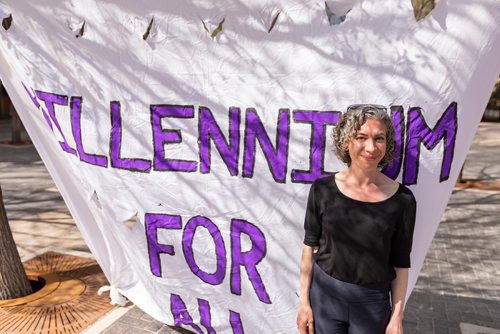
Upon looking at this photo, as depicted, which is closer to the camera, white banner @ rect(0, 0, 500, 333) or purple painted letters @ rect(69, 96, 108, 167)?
white banner @ rect(0, 0, 500, 333)

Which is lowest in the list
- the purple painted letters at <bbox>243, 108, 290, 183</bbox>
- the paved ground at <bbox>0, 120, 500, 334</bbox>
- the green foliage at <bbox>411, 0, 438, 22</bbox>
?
the paved ground at <bbox>0, 120, 500, 334</bbox>

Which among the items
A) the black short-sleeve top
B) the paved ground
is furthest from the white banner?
the paved ground

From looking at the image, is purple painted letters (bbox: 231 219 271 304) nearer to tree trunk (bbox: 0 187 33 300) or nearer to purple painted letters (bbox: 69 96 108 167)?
purple painted letters (bbox: 69 96 108 167)

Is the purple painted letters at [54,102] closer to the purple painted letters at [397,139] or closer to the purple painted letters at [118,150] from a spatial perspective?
the purple painted letters at [118,150]

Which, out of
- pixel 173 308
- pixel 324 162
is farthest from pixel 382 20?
pixel 173 308

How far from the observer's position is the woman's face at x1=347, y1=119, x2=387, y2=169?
2.06m

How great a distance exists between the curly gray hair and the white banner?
0.57 m

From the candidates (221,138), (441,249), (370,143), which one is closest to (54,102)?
(221,138)

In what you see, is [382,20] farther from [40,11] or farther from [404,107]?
[40,11]

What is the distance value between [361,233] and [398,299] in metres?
0.44

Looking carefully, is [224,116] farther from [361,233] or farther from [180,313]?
[180,313]

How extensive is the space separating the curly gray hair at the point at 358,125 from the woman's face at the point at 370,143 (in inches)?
0.8

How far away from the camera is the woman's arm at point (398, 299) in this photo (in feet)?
7.35

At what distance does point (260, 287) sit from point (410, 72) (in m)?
1.81
